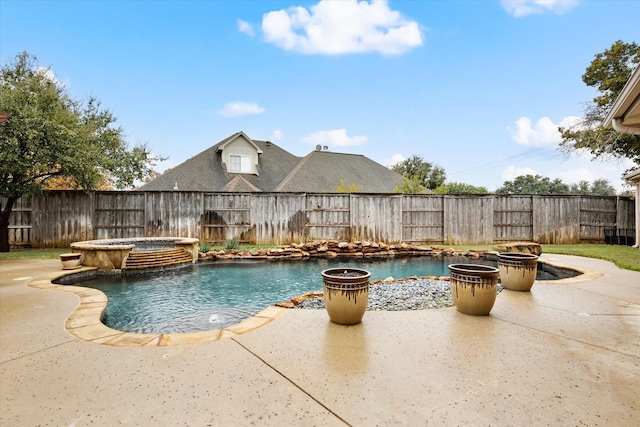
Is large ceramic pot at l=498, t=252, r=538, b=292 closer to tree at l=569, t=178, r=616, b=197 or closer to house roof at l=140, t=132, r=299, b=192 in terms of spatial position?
house roof at l=140, t=132, r=299, b=192

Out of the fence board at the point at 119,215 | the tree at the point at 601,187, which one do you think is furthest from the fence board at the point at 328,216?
the tree at the point at 601,187

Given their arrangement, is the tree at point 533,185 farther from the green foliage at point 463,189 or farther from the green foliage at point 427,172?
the green foliage at point 427,172

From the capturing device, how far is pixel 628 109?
3.75 meters

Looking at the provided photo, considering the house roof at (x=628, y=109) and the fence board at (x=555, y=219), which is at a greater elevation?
the house roof at (x=628, y=109)

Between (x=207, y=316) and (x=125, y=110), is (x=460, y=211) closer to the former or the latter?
(x=207, y=316)

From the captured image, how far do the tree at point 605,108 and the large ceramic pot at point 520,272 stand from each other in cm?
1155

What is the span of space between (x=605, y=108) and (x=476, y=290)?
14622mm

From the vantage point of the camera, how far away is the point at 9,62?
933 centimetres

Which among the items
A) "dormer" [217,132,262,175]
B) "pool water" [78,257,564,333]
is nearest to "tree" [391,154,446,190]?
"dormer" [217,132,262,175]

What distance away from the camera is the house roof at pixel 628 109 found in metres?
3.16

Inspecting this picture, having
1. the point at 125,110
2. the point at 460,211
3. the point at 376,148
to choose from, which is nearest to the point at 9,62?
the point at 125,110

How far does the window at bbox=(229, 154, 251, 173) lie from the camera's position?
17359 mm

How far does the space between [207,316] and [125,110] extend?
1108 cm

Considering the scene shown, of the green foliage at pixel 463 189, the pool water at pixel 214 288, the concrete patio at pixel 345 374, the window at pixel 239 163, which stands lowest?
the pool water at pixel 214 288
